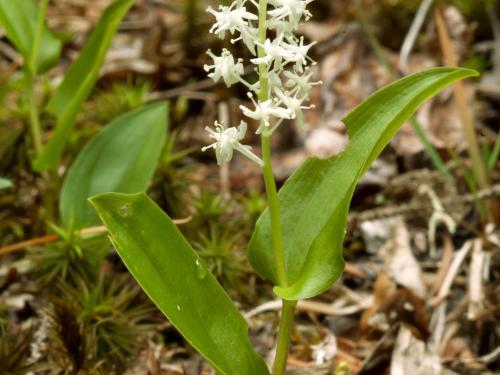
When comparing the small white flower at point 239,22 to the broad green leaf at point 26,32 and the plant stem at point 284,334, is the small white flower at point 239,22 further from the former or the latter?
the broad green leaf at point 26,32

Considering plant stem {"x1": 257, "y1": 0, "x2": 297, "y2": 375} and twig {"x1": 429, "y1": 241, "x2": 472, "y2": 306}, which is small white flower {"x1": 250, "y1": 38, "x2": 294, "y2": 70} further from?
twig {"x1": 429, "y1": 241, "x2": 472, "y2": 306}

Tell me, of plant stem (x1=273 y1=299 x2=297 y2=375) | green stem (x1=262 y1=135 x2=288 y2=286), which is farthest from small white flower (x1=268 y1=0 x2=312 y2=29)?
plant stem (x1=273 y1=299 x2=297 y2=375)

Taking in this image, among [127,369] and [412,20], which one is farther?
[412,20]

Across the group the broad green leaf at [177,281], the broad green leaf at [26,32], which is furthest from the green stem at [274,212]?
the broad green leaf at [26,32]

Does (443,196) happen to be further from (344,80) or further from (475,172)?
(344,80)

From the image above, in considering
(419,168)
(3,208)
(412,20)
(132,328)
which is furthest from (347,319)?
(412,20)

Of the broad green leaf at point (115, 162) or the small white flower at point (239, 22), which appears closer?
the small white flower at point (239, 22)
